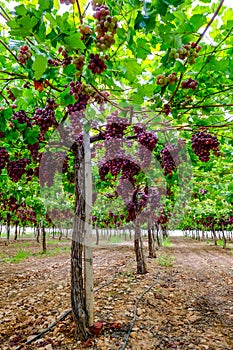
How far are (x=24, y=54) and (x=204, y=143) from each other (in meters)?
2.64

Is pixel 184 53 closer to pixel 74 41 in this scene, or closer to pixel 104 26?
pixel 104 26

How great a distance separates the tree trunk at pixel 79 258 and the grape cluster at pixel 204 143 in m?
1.95

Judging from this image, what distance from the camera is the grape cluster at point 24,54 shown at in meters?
2.17

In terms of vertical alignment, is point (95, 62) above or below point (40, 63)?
above

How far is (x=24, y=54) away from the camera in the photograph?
7.14ft

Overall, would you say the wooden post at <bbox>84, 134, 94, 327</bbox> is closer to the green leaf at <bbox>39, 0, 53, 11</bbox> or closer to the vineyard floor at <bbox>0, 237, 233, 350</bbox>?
the vineyard floor at <bbox>0, 237, 233, 350</bbox>

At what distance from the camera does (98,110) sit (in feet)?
14.6

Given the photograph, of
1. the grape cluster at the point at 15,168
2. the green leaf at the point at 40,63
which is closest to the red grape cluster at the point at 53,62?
the green leaf at the point at 40,63

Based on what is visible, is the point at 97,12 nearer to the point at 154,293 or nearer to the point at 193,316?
the point at 193,316

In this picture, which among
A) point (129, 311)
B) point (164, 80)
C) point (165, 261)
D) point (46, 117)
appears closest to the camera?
point (164, 80)

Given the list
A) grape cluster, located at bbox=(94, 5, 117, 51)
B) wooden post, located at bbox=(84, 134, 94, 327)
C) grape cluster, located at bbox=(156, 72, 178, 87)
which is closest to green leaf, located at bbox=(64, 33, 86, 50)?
grape cluster, located at bbox=(94, 5, 117, 51)

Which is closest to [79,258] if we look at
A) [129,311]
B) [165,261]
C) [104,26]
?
[129,311]

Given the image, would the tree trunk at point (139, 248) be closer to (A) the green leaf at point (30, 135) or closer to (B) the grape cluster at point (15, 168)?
(B) the grape cluster at point (15, 168)

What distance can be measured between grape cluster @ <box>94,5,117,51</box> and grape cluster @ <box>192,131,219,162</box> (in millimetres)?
2475
